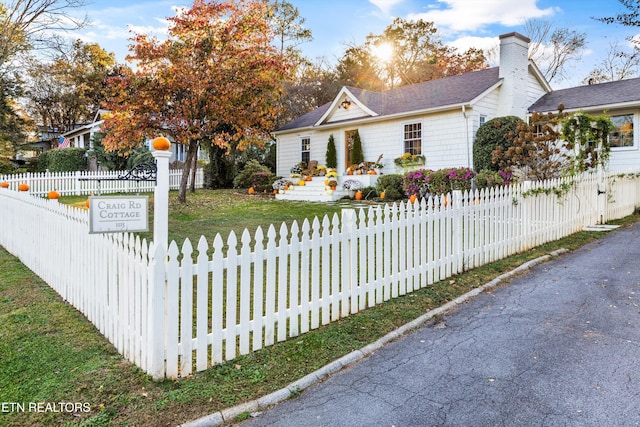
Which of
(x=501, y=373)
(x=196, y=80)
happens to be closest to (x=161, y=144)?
(x=501, y=373)

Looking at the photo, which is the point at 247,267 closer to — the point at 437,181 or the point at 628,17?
the point at 437,181

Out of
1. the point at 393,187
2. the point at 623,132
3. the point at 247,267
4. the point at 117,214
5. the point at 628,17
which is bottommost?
the point at 247,267

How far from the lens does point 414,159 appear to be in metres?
16.8

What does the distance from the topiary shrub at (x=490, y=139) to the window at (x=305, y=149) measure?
9.04m

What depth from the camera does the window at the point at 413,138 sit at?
17017mm

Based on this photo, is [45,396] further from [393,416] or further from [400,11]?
[400,11]

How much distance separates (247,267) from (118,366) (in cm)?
131

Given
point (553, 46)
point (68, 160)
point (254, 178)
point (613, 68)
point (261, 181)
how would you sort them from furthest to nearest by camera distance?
point (553, 46) → point (613, 68) → point (68, 160) → point (254, 178) → point (261, 181)

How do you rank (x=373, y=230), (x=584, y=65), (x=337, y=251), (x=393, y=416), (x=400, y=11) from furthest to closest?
(x=400, y=11) → (x=584, y=65) → (x=373, y=230) → (x=337, y=251) → (x=393, y=416)

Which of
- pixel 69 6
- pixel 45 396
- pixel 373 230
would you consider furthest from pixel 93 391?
pixel 69 6

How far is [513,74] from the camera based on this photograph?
15961 millimetres

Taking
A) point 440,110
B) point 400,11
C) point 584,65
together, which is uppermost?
point 400,11

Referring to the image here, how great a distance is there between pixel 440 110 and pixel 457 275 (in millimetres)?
11186

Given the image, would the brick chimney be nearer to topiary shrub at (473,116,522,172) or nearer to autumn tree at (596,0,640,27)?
topiary shrub at (473,116,522,172)
